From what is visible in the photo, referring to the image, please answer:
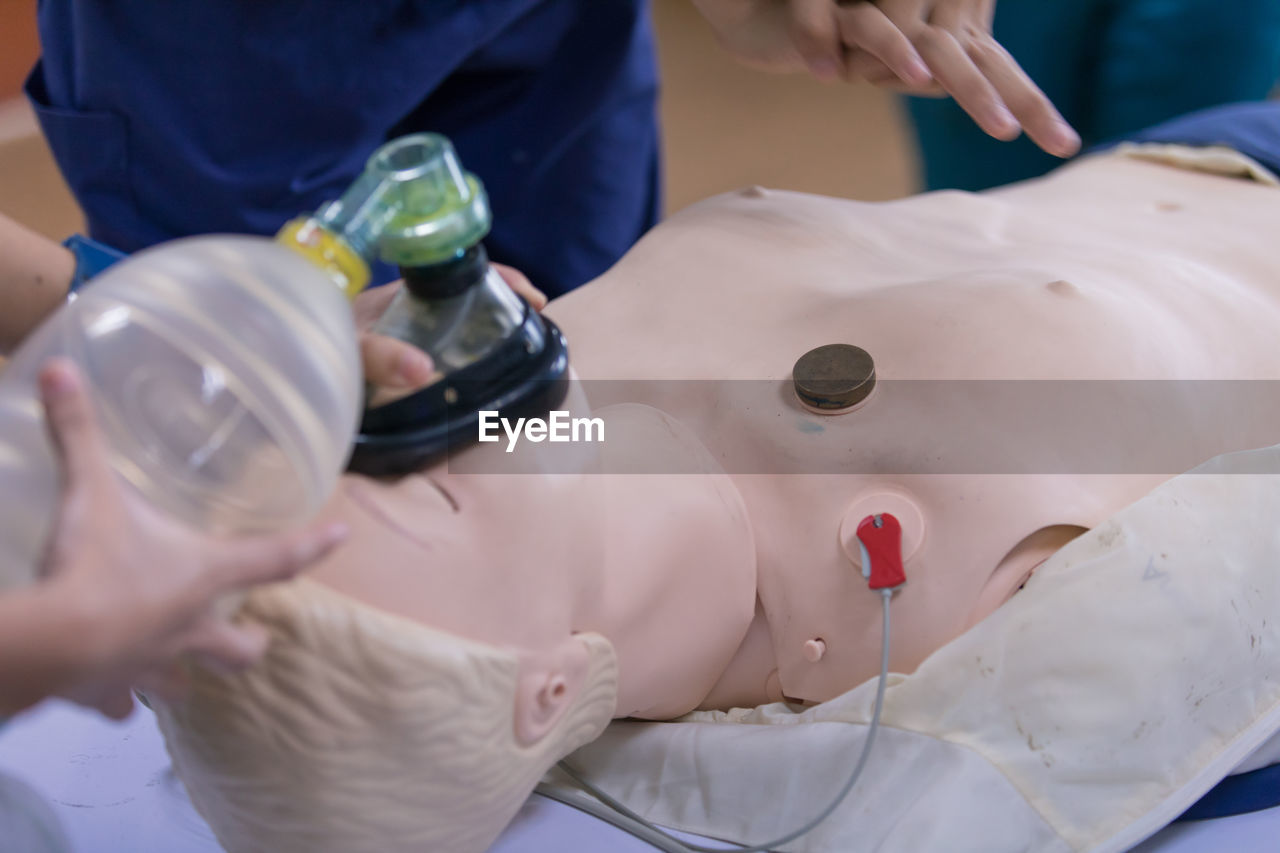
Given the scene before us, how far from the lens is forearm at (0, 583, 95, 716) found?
0.47 meters

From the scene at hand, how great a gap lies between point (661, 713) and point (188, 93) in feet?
2.98

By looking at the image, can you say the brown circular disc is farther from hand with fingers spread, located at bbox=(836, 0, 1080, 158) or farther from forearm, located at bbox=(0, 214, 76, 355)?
forearm, located at bbox=(0, 214, 76, 355)

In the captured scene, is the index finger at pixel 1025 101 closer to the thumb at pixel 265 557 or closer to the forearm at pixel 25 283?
the thumb at pixel 265 557

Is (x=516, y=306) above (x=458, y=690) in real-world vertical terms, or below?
above

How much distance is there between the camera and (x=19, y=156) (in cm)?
313

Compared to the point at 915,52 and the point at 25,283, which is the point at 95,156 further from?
the point at 915,52

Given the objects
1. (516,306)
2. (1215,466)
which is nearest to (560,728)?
(516,306)

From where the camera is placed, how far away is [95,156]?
1.34m

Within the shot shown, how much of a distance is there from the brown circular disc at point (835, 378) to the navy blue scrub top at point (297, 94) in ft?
2.15

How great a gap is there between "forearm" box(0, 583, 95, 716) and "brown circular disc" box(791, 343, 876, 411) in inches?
26.2

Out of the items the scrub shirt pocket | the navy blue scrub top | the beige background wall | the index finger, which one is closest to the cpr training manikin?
the index finger

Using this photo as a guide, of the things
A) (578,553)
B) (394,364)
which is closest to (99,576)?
(394,364)

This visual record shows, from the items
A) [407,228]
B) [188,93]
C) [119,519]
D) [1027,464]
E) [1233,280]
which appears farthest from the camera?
[188,93]

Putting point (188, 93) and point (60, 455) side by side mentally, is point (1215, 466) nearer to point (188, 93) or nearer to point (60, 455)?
point (60, 455)
